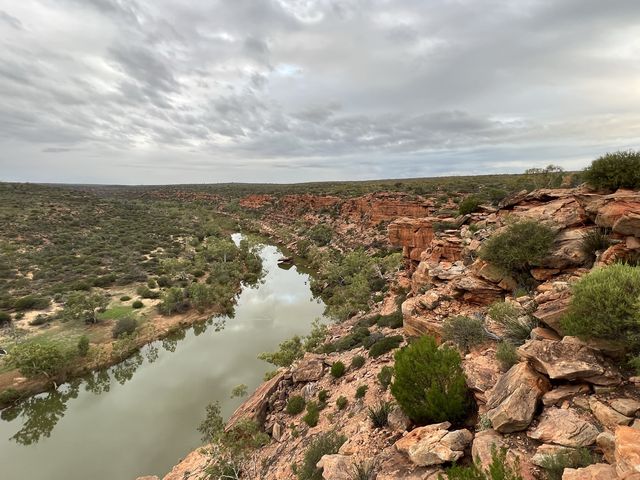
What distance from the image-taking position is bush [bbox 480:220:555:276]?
12500 millimetres

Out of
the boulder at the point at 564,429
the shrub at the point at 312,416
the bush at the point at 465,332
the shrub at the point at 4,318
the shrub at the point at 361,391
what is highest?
the boulder at the point at 564,429

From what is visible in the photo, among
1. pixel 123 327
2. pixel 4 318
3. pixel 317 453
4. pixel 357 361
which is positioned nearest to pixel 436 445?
pixel 317 453

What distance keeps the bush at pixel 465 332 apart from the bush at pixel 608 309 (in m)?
3.07

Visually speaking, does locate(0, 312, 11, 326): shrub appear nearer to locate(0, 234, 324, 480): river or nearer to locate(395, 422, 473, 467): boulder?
locate(0, 234, 324, 480): river

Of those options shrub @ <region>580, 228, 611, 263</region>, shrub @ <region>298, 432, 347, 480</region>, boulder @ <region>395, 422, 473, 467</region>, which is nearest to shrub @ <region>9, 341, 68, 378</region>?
shrub @ <region>298, 432, 347, 480</region>

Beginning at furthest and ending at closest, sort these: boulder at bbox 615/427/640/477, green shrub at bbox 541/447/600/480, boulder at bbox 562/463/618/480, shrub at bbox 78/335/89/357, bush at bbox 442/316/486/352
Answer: shrub at bbox 78/335/89/357, bush at bbox 442/316/486/352, green shrub at bbox 541/447/600/480, boulder at bbox 562/463/618/480, boulder at bbox 615/427/640/477

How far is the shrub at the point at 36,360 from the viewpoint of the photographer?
20.7 m

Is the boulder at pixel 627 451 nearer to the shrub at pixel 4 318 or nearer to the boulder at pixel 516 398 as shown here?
the boulder at pixel 516 398

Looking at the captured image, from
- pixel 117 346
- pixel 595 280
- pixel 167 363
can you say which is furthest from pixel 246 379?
pixel 595 280

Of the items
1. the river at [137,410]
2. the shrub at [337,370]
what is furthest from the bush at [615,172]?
the river at [137,410]

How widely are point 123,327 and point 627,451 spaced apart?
2999 cm

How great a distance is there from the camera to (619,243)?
1045cm

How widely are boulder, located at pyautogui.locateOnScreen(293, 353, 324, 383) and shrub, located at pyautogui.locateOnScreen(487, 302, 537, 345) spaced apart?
892cm

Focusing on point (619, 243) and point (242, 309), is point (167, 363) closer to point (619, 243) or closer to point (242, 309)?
point (242, 309)
